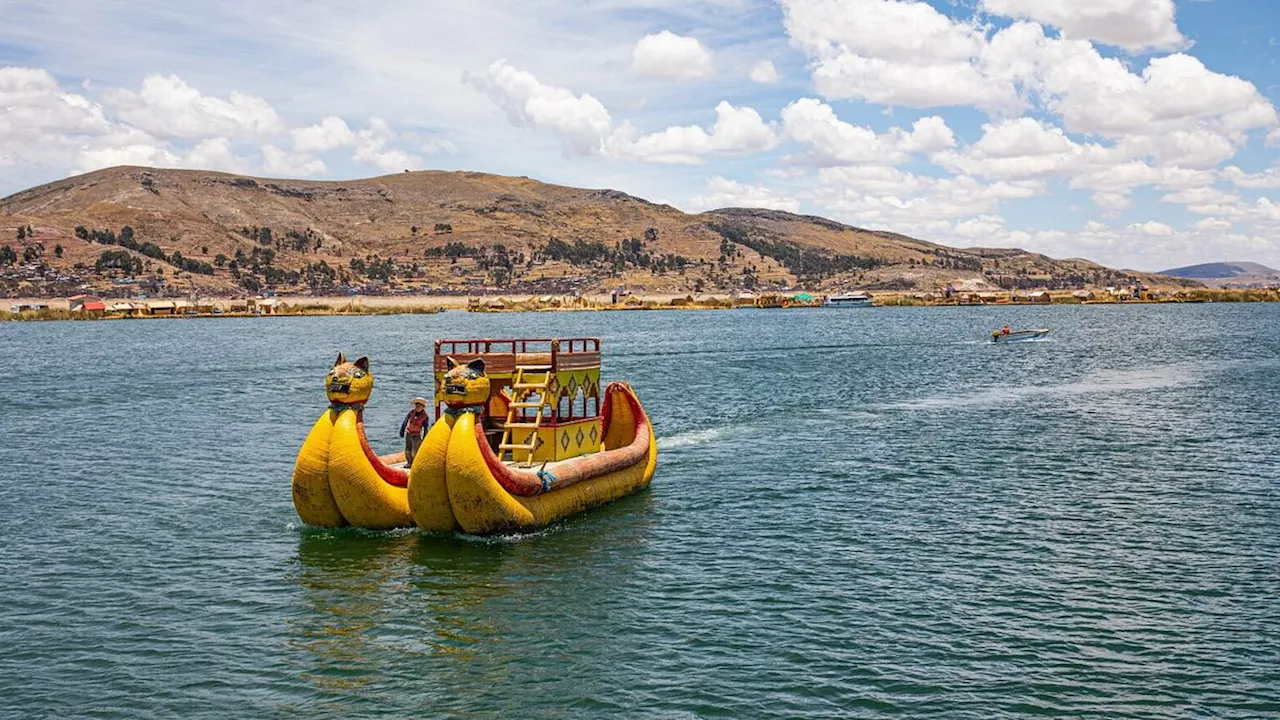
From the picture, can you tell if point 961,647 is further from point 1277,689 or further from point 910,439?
point 910,439

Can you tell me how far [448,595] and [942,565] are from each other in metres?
12.2

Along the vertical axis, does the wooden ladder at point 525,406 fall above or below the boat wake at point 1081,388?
above

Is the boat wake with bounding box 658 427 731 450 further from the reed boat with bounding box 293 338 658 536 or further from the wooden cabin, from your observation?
the reed boat with bounding box 293 338 658 536

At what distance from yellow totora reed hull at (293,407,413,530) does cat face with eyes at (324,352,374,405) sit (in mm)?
349

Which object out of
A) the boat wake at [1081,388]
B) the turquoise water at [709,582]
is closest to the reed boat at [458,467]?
the turquoise water at [709,582]

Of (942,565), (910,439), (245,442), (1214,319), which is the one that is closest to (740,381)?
(910,439)

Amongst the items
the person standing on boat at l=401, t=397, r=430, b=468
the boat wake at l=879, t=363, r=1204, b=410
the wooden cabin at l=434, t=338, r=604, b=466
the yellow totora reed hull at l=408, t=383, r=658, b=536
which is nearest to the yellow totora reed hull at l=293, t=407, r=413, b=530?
the yellow totora reed hull at l=408, t=383, r=658, b=536

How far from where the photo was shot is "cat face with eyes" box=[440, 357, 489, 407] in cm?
2759

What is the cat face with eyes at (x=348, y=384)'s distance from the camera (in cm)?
2808

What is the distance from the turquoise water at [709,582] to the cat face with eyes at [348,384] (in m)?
3.90

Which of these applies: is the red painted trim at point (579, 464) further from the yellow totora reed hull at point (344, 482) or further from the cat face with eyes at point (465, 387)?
the yellow totora reed hull at point (344, 482)

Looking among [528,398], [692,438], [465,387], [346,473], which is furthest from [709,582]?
[692,438]

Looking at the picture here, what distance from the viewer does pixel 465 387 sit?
27.6 meters

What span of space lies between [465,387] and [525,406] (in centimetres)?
398
